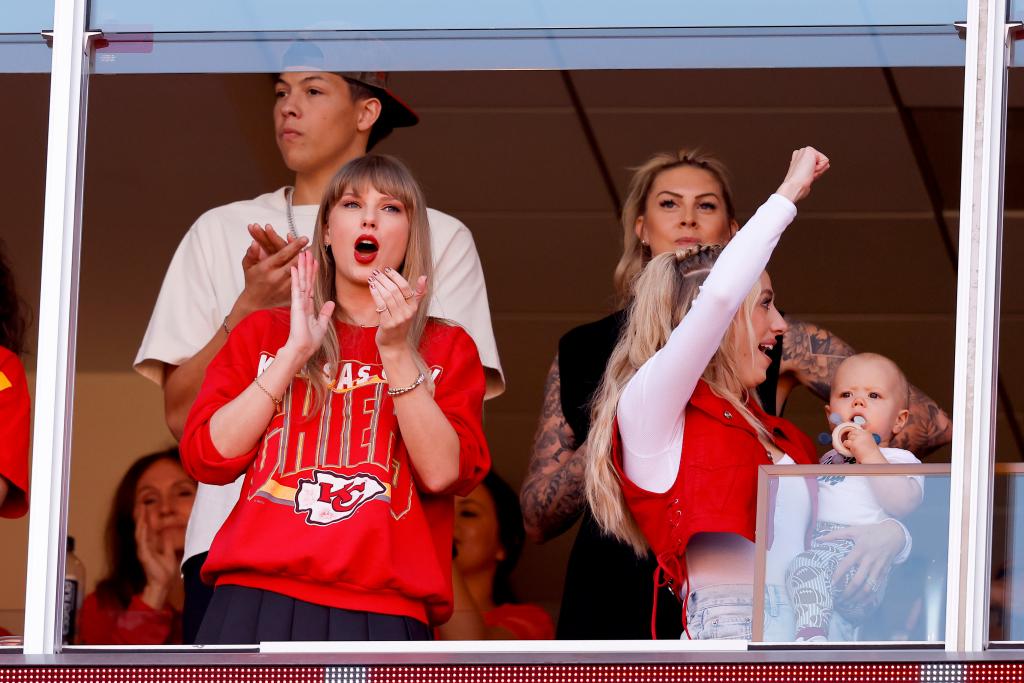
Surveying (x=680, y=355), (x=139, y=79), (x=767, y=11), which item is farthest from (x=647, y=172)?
(x=139, y=79)

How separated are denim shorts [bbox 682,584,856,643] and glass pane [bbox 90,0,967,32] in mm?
1294

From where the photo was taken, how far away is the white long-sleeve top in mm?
3893

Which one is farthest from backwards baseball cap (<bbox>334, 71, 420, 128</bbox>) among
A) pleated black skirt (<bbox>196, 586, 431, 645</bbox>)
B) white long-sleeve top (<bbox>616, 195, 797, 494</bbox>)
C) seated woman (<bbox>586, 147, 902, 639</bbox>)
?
pleated black skirt (<bbox>196, 586, 431, 645</bbox>)

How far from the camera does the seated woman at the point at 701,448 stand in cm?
392

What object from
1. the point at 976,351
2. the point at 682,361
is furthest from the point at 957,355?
the point at 682,361

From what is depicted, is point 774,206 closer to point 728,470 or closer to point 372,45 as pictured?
Result: point 728,470

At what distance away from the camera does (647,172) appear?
4.89 metres

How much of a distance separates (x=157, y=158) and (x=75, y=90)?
9.66 feet

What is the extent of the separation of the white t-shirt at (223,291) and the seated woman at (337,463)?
2.07ft

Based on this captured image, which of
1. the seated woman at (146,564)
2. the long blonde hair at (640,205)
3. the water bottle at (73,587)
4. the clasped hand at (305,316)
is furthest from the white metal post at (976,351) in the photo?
the water bottle at (73,587)

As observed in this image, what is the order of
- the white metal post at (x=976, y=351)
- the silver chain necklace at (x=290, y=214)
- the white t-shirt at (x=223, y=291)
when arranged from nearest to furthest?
the white metal post at (x=976, y=351) < the white t-shirt at (x=223, y=291) < the silver chain necklace at (x=290, y=214)

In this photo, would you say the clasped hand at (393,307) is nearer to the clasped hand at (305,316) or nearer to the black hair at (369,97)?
the clasped hand at (305,316)

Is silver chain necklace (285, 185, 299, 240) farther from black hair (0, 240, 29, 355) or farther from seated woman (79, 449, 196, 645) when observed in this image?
seated woman (79, 449, 196, 645)

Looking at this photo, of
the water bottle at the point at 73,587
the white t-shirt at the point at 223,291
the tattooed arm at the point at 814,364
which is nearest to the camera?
the tattooed arm at the point at 814,364
